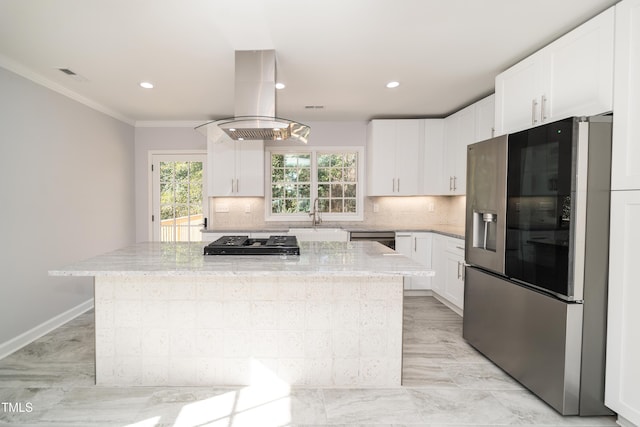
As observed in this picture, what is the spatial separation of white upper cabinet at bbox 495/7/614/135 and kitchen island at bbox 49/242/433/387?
4.86ft

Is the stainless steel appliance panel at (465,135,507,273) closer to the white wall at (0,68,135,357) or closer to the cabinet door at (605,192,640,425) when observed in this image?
the cabinet door at (605,192,640,425)

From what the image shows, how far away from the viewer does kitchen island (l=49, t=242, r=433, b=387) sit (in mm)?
2092

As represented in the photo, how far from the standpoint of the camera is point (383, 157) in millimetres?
4340

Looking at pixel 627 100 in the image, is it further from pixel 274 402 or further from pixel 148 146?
pixel 148 146

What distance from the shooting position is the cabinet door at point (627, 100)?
1.64m

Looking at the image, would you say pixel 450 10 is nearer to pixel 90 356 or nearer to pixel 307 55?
pixel 307 55

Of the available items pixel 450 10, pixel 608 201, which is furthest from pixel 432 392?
pixel 450 10

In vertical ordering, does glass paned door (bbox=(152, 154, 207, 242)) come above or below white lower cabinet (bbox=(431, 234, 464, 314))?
above

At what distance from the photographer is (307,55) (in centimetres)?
249

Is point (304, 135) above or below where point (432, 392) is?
above

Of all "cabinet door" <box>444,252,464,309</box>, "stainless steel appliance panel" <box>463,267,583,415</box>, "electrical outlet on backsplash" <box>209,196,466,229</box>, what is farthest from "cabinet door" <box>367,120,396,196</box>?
"stainless steel appliance panel" <box>463,267,583,415</box>

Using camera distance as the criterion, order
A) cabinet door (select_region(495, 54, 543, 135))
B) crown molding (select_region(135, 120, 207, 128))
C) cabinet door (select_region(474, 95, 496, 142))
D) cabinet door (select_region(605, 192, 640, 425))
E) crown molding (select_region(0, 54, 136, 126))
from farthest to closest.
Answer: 1. crown molding (select_region(135, 120, 207, 128))
2. cabinet door (select_region(474, 95, 496, 142))
3. crown molding (select_region(0, 54, 136, 126))
4. cabinet door (select_region(495, 54, 543, 135))
5. cabinet door (select_region(605, 192, 640, 425))

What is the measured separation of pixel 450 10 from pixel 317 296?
1.96 m

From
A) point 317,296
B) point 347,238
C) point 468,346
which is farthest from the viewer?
point 347,238
